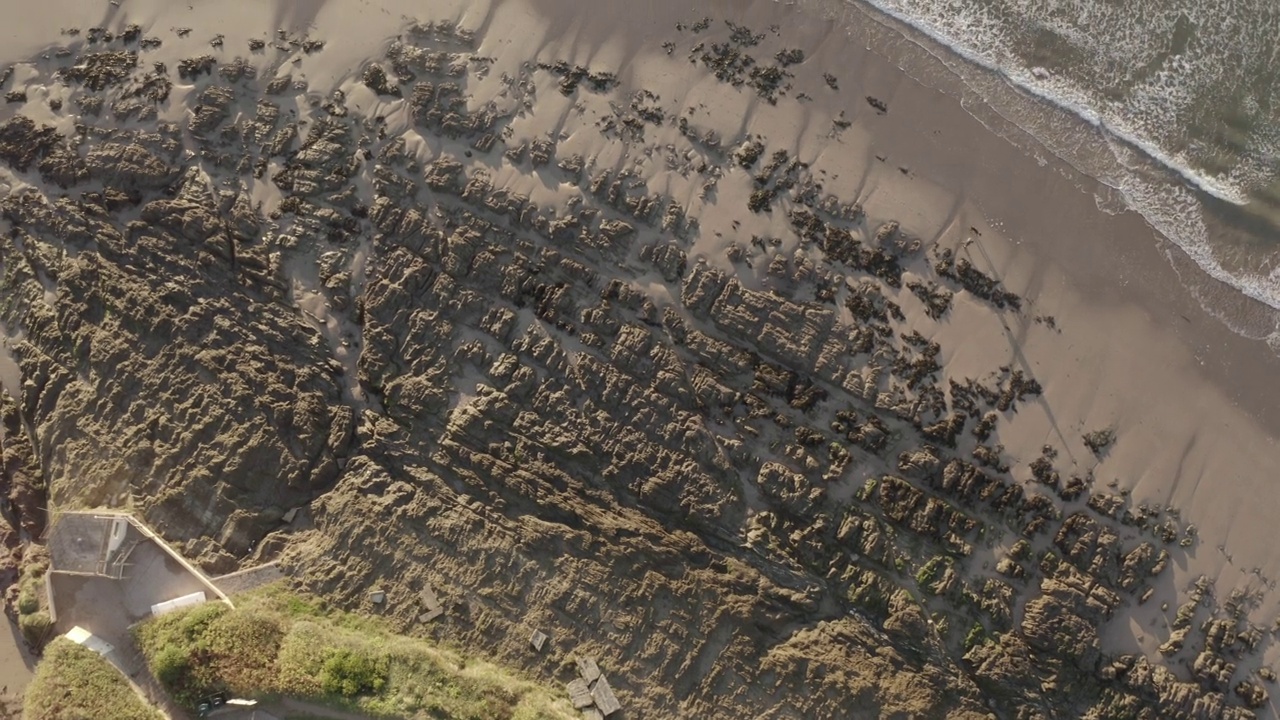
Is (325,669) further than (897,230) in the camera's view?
No

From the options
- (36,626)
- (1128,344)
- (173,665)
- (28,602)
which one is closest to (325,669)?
(173,665)

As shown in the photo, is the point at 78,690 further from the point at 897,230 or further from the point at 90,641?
the point at 897,230

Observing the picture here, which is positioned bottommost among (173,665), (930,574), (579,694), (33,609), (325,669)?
(33,609)

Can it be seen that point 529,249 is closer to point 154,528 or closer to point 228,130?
point 228,130

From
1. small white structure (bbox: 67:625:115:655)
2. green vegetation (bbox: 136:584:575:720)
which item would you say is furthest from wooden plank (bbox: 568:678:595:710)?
small white structure (bbox: 67:625:115:655)

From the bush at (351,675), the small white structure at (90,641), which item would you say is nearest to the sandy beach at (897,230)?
the bush at (351,675)

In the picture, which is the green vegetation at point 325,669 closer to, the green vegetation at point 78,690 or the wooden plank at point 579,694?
the wooden plank at point 579,694
